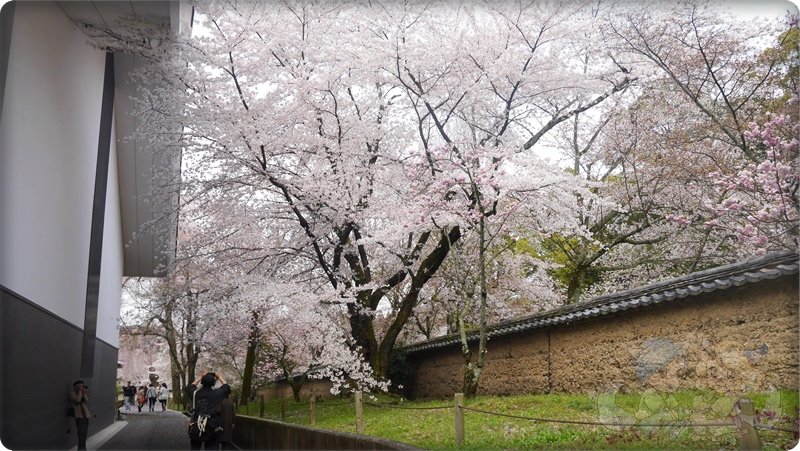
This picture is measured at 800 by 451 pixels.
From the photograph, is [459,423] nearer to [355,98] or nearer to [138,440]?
[355,98]

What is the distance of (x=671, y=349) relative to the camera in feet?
31.0

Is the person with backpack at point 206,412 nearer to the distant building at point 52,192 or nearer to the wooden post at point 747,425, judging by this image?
the distant building at point 52,192

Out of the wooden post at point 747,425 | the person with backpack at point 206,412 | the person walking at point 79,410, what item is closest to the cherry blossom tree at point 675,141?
the wooden post at point 747,425

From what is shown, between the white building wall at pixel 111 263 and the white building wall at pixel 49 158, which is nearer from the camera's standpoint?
the white building wall at pixel 49 158

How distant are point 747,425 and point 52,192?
852 centimetres

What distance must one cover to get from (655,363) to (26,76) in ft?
28.7

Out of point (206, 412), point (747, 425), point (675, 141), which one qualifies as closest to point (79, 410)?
point (206, 412)

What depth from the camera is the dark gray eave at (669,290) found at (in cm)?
777

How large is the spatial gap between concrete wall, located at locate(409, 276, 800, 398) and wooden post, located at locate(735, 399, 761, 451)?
3.04 m

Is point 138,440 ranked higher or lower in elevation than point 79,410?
lower

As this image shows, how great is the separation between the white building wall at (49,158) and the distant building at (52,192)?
17 millimetres

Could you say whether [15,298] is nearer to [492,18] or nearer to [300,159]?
[300,159]

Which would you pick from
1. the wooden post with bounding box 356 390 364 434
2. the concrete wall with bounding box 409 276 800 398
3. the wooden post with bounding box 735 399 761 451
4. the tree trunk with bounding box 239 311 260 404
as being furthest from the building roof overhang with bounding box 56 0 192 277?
the wooden post with bounding box 735 399 761 451

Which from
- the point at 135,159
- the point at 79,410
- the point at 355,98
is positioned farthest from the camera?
the point at 135,159
